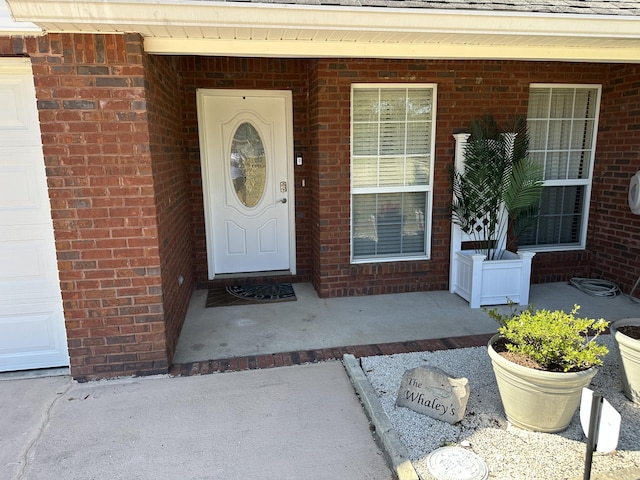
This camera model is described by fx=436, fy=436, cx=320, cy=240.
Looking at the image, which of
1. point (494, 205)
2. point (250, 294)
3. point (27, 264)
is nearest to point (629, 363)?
point (494, 205)

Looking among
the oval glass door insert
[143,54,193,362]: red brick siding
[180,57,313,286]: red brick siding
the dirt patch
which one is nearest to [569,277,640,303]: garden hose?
the dirt patch

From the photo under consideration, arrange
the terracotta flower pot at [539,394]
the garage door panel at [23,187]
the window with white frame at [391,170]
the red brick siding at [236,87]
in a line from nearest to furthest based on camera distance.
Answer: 1. the terracotta flower pot at [539,394]
2. the garage door panel at [23,187]
3. the window with white frame at [391,170]
4. the red brick siding at [236,87]

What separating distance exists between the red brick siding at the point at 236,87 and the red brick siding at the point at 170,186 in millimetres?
149

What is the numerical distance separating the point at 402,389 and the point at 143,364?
195 cm

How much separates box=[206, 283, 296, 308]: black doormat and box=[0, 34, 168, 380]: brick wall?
155 cm

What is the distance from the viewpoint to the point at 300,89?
16.9 feet

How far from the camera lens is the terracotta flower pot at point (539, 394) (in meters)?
2.42

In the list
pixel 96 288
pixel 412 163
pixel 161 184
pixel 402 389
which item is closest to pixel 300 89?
pixel 412 163

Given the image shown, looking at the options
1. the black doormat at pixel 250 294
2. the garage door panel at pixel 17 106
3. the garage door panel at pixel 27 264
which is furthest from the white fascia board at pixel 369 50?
the black doormat at pixel 250 294

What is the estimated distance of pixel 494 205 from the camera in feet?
15.0

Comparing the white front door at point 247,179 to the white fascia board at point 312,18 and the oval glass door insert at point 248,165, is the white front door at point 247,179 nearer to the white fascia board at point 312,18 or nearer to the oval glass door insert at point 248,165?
the oval glass door insert at point 248,165

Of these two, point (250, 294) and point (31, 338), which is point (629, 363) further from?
point (31, 338)

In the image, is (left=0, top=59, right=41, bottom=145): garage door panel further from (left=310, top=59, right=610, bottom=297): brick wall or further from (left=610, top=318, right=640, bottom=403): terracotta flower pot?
(left=610, top=318, right=640, bottom=403): terracotta flower pot

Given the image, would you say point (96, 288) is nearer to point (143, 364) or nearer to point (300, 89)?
point (143, 364)
